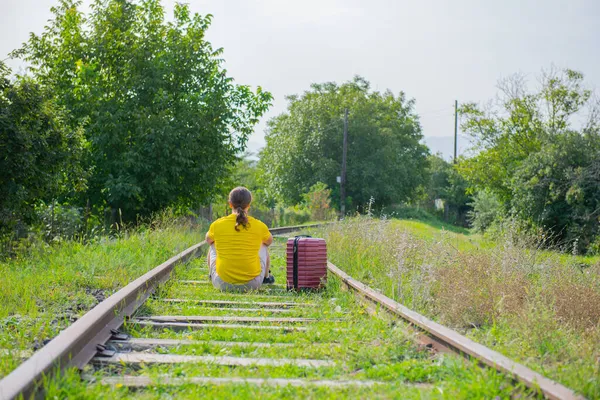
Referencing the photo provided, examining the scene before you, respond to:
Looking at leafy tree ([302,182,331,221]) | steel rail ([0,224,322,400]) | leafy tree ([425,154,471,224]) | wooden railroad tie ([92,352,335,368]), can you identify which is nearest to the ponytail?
steel rail ([0,224,322,400])

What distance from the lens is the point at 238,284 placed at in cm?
775

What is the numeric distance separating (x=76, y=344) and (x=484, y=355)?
8.70 ft

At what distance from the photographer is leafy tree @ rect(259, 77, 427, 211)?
5047cm

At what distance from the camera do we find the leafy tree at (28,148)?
12133 millimetres

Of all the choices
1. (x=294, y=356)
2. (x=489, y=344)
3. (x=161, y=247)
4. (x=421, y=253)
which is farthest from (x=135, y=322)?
(x=161, y=247)

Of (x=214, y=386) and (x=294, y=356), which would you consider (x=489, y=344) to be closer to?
(x=294, y=356)

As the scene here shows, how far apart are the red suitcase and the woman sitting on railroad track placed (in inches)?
17.1

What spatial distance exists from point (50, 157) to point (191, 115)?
7087 mm

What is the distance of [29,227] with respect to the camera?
45.4 ft

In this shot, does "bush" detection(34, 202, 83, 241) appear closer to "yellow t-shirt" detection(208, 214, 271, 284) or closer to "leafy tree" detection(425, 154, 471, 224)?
"yellow t-shirt" detection(208, 214, 271, 284)

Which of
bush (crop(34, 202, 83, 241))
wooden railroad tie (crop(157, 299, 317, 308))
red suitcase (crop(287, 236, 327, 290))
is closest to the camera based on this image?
wooden railroad tie (crop(157, 299, 317, 308))

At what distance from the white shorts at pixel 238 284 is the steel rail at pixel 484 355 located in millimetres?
2301

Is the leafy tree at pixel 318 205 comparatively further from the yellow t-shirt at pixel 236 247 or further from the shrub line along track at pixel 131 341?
the shrub line along track at pixel 131 341

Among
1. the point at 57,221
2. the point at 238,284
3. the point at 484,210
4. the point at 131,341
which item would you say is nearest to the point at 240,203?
the point at 238,284
